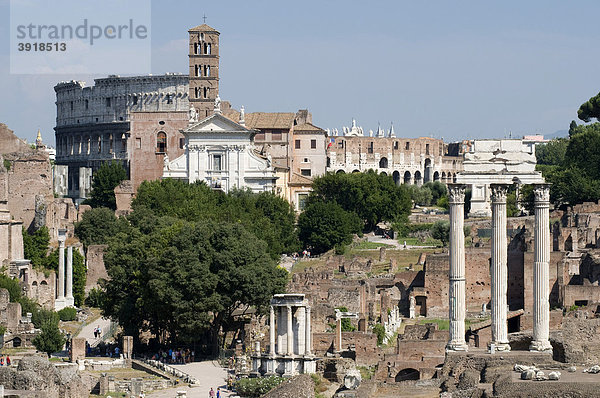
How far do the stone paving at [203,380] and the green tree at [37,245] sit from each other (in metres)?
24.3

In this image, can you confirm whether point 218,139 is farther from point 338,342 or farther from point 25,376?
point 25,376

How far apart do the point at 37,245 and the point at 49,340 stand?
23.1m

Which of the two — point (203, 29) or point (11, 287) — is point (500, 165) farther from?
point (203, 29)

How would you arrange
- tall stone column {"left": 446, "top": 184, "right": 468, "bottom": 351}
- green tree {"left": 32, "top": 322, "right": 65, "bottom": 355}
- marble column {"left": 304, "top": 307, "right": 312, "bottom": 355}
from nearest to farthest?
tall stone column {"left": 446, "top": 184, "right": 468, "bottom": 351} < marble column {"left": 304, "top": 307, "right": 312, "bottom": 355} < green tree {"left": 32, "top": 322, "right": 65, "bottom": 355}

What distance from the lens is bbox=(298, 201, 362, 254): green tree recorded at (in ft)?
285

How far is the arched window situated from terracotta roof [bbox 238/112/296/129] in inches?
256

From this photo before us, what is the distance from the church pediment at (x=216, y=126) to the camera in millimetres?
99250

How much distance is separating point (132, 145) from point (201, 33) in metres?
10.2

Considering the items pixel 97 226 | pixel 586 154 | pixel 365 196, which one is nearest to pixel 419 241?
pixel 365 196

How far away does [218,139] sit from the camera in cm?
10025

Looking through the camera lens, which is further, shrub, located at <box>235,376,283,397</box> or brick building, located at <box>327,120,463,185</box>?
brick building, located at <box>327,120,463,185</box>

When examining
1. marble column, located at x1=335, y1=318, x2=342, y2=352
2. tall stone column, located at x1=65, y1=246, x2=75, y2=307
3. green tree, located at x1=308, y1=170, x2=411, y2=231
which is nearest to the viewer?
marble column, located at x1=335, y1=318, x2=342, y2=352

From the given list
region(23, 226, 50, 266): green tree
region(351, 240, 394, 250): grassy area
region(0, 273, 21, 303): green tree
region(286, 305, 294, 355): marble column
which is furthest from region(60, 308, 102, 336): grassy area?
region(351, 240, 394, 250): grassy area

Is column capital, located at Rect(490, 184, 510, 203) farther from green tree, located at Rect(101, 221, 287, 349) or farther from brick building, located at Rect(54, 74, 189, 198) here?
brick building, located at Rect(54, 74, 189, 198)
